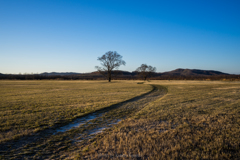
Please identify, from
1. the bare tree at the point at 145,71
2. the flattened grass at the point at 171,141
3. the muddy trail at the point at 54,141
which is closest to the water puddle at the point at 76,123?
the muddy trail at the point at 54,141

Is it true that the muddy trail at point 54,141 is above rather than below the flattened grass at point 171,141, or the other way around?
below

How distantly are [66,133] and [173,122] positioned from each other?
6168 mm

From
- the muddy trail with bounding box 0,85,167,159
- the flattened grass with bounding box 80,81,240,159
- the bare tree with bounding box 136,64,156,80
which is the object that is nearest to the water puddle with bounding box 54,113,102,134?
the muddy trail with bounding box 0,85,167,159

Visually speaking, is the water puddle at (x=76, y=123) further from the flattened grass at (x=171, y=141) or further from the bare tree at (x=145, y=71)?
the bare tree at (x=145, y=71)

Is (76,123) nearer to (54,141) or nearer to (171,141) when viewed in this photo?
(54,141)

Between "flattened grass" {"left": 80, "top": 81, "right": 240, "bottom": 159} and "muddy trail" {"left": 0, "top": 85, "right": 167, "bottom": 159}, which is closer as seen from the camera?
"flattened grass" {"left": 80, "top": 81, "right": 240, "bottom": 159}

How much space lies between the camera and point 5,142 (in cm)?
614

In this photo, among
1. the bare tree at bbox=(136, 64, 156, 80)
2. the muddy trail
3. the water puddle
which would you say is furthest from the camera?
the bare tree at bbox=(136, 64, 156, 80)

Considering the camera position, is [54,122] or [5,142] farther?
[54,122]

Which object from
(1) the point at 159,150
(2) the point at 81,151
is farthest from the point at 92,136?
(1) the point at 159,150

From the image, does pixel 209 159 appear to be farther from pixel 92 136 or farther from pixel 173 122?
pixel 92 136

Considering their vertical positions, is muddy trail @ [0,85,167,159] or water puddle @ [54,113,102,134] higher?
muddy trail @ [0,85,167,159]

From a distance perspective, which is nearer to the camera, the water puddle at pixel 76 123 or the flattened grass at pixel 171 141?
the flattened grass at pixel 171 141

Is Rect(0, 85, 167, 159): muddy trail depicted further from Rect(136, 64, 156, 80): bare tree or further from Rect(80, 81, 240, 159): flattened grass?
Rect(136, 64, 156, 80): bare tree
